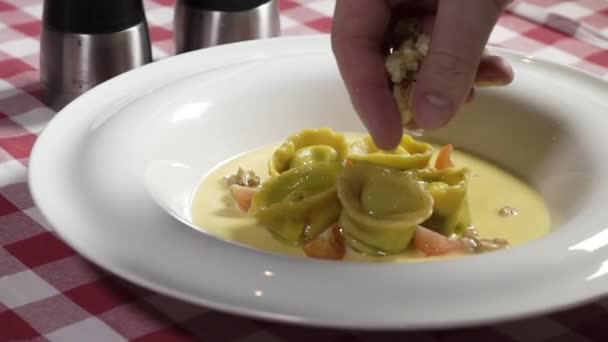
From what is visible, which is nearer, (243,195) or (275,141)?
(243,195)

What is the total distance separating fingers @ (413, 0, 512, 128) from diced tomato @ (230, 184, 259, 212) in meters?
0.29

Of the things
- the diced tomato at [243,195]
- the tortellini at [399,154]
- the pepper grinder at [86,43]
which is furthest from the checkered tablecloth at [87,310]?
the tortellini at [399,154]

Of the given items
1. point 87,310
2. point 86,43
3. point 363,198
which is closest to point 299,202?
point 363,198

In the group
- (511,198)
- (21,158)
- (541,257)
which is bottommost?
(21,158)

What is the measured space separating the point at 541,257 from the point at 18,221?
0.70 m

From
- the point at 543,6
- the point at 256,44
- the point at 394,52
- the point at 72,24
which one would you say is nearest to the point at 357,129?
the point at 256,44

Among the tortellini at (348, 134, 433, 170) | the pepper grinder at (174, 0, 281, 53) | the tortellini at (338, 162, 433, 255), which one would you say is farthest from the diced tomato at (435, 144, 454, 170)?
the pepper grinder at (174, 0, 281, 53)

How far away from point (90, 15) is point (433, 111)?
0.74m

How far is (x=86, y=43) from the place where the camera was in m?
1.70

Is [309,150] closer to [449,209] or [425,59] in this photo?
[449,209]

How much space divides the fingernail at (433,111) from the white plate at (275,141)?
0.18m

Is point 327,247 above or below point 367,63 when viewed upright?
below

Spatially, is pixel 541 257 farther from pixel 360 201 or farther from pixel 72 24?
pixel 72 24

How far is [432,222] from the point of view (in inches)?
51.8
